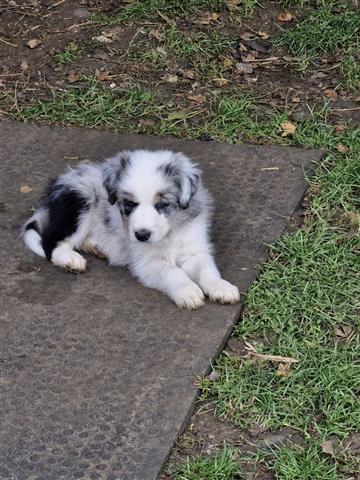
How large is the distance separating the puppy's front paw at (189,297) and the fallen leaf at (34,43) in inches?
149

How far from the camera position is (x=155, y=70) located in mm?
7637

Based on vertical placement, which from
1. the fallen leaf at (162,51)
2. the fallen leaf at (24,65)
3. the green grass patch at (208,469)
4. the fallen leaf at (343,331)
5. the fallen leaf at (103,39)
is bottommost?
the fallen leaf at (162,51)

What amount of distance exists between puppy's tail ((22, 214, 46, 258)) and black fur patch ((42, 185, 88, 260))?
0.04m

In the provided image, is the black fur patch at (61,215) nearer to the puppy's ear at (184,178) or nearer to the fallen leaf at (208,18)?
the puppy's ear at (184,178)

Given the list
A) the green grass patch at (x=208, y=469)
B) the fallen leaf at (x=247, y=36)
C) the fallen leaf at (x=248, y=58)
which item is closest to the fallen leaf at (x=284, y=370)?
the green grass patch at (x=208, y=469)

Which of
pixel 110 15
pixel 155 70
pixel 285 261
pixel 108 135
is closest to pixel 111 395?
pixel 285 261

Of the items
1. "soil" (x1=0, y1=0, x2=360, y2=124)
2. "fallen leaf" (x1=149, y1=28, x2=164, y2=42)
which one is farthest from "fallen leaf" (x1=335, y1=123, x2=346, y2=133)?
"fallen leaf" (x1=149, y1=28, x2=164, y2=42)

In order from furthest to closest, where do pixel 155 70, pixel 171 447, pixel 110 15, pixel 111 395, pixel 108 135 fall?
pixel 110 15, pixel 155 70, pixel 108 135, pixel 111 395, pixel 171 447

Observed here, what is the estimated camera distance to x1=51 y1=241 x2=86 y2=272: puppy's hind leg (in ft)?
17.6

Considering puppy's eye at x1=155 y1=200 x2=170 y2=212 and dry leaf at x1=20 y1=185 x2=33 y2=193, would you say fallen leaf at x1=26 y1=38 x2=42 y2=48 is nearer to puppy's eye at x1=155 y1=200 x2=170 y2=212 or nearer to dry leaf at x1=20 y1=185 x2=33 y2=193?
dry leaf at x1=20 y1=185 x2=33 y2=193

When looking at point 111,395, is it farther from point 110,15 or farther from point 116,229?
point 110,15

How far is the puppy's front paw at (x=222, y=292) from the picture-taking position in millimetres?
→ 4969

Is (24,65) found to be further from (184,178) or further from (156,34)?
(184,178)

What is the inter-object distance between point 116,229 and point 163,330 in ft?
3.01
